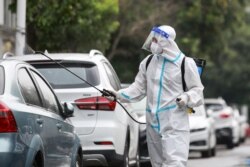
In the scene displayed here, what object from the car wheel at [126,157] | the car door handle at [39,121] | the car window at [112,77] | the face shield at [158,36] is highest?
the face shield at [158,36]

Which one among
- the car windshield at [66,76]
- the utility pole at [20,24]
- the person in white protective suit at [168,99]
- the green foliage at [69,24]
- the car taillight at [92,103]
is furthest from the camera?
the green foliage at [69,24]

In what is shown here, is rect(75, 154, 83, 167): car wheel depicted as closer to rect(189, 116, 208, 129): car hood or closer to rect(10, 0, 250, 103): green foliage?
rect(10, 0, 250, 103): green foliage

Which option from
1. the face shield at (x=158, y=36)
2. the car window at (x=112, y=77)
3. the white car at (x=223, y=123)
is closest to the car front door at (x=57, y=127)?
the face shield at (x=158, y=36)

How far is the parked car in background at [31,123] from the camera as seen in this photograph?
282 inches

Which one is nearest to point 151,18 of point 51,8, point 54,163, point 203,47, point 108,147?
point 203,47

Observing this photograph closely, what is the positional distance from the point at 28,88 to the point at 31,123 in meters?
0.70

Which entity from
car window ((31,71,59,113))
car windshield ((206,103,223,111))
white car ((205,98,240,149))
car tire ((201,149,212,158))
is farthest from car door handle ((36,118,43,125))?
car windshield ((206,103,223,111))

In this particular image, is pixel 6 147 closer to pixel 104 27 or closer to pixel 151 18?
pixel 104 27

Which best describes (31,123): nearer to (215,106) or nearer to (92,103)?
(92,103)

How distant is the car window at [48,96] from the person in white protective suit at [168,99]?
1.01 metres

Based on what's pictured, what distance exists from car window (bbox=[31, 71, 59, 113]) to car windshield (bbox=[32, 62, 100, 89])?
173 cm

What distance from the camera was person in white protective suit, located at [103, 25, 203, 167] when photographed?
A: 30.0ft

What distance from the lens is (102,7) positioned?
72.6ft

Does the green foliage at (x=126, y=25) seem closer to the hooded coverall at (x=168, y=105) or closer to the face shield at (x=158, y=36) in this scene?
the face shield at (x=158, y=36)
